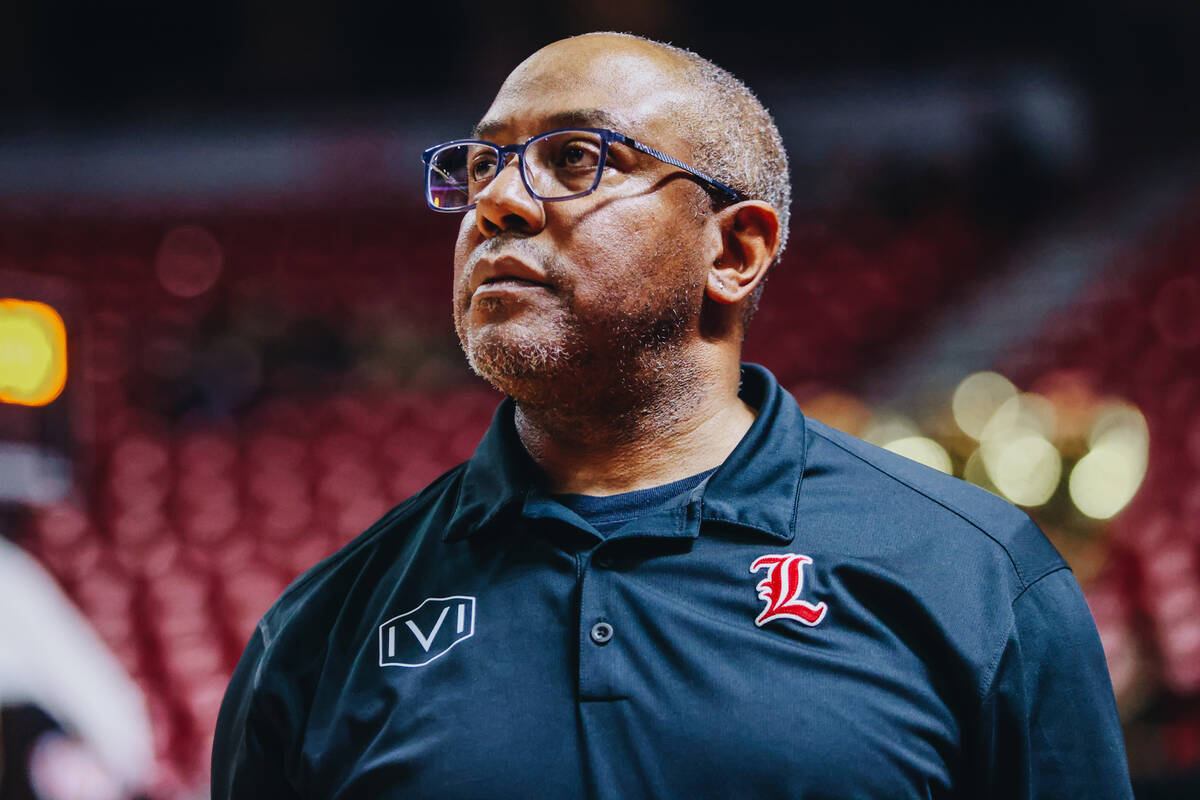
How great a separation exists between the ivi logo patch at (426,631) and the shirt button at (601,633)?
101mm

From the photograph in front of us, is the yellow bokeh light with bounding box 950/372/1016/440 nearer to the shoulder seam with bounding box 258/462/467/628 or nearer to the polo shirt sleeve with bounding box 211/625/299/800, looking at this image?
the shoulder seam with bounding box 258/462/467/628

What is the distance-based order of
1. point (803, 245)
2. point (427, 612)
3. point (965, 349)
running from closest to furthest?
point (427, 612)
point (965, 349)
point (803, 245)

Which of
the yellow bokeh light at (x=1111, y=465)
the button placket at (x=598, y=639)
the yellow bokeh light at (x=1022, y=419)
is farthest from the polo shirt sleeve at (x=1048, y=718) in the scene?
the yellow bokeh light at (x=1022, y=419)

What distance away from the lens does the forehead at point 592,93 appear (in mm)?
921

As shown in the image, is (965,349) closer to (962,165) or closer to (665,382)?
(962,165)

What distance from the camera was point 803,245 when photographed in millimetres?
5004

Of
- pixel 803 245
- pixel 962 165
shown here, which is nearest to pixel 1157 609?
pixel 803 245

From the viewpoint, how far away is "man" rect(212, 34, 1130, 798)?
753 mm

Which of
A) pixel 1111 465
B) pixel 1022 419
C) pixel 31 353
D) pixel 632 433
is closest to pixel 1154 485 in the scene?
pixel 1111 465

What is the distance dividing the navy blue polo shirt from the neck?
0.16 ft

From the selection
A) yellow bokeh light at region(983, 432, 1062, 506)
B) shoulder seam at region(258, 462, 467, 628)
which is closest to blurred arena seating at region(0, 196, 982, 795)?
yellow bokeh light at region(983, 432, 1062, 506)

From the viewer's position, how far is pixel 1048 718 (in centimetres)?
79

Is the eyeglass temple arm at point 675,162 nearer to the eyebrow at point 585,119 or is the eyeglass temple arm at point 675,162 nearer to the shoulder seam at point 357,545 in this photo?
the eyebrow at point 585,119

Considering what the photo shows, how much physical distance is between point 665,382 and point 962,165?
4792mm
